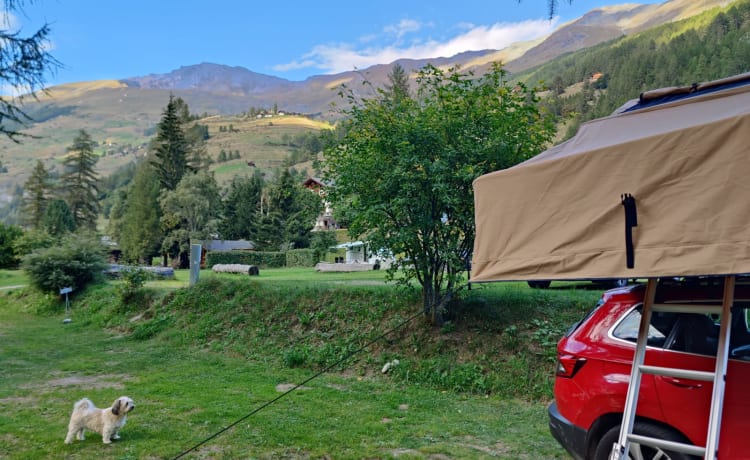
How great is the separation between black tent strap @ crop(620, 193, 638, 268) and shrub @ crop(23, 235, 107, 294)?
19.6 meters

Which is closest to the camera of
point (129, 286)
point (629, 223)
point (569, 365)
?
point (629, 223)

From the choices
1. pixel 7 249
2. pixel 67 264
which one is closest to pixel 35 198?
pixel 7 249

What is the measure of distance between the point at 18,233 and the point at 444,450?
1695 inches

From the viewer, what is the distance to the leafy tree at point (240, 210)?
53.3 m

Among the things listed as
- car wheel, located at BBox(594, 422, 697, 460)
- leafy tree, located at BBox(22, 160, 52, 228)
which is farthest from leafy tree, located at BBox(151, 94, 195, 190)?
car wheel, located at BBox(594, 422, 697, 460)

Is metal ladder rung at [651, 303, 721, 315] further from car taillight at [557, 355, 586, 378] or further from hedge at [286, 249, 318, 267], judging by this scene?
hedge at [286, 249, 318, 267]

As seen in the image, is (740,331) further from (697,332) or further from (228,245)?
(228,245)

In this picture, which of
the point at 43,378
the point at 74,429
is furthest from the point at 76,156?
the point at 74,429

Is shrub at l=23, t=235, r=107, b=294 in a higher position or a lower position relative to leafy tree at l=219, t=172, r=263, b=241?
lower

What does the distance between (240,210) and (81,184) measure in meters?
Result: 22.4

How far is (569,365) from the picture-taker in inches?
150

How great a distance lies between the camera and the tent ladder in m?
2.44

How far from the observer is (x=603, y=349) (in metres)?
3.59

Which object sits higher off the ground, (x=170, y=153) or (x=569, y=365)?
(x=170, y=153)
